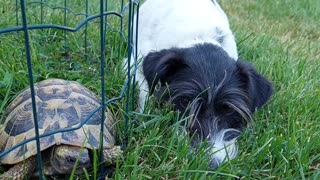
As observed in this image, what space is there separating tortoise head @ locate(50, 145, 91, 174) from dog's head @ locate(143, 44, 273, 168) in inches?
26.5

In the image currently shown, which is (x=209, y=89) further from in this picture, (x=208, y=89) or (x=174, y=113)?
(x=174, y=113)

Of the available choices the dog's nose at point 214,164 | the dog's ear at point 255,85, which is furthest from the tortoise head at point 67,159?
the dog's ear at point 255,85

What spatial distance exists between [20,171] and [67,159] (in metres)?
0.24

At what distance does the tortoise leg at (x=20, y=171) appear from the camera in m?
2.09

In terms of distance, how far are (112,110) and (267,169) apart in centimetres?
99

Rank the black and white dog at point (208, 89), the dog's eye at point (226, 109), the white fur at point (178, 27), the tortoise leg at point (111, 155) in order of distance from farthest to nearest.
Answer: the white fur at point (178, 27), the dog's eye at point (226, 109), the black and white dog at point (208, 89), the tortoise leg at point (111, 155)

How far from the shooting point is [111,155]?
224 centimetres

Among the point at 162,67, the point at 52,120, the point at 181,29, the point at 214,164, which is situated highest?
the point at 181,29

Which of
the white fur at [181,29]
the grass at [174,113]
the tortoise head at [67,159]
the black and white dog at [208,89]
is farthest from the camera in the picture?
the white fur at [181,29]

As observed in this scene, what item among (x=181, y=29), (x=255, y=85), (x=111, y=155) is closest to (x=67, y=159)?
(x=111, y=155)

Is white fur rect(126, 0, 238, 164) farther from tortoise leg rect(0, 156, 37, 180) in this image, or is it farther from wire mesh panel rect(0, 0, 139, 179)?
tortoise leg rect(0, 156, 37, 180)

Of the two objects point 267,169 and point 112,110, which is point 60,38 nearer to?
point 112,110

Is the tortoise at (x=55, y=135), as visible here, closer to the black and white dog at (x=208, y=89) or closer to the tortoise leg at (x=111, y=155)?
the tortoise leg at (x=111, y=155)

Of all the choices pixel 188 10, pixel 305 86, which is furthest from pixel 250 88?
pixel 188 10
